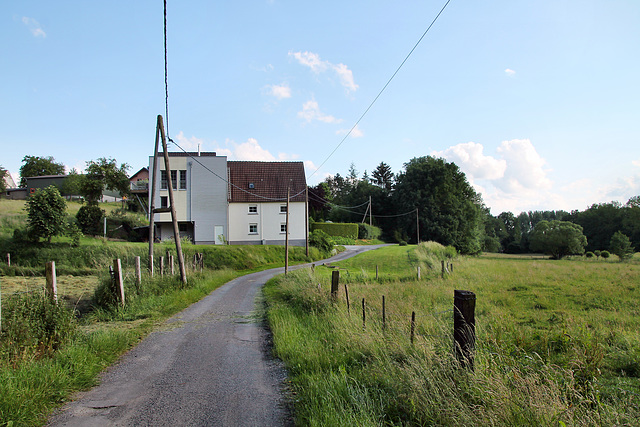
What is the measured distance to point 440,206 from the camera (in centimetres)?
6103

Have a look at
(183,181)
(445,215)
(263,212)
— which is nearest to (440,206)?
(445,215)

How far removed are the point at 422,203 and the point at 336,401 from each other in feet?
193

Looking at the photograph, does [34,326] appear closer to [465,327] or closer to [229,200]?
[465,327]

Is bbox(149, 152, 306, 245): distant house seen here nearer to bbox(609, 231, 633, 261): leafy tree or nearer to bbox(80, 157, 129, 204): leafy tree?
bbox(80, 157, 129, 204): leafy tree

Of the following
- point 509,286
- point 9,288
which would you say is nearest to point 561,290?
point 509,286

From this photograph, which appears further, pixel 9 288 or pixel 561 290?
pixel 561 290

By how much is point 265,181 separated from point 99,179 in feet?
67.3

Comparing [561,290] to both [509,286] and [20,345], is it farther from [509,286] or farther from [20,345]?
[20,345]

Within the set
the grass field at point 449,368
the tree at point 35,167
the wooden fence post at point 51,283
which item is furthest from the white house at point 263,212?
the tree at point 35,167

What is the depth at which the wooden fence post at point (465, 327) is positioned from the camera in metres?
3.94

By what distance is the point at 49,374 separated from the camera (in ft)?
17.2

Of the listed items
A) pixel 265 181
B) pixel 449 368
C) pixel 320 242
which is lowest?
pixel 449 368

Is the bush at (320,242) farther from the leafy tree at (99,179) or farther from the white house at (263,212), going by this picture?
the leafy tree at (99,179)

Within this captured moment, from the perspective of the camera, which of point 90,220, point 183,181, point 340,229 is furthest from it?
point 340,229
